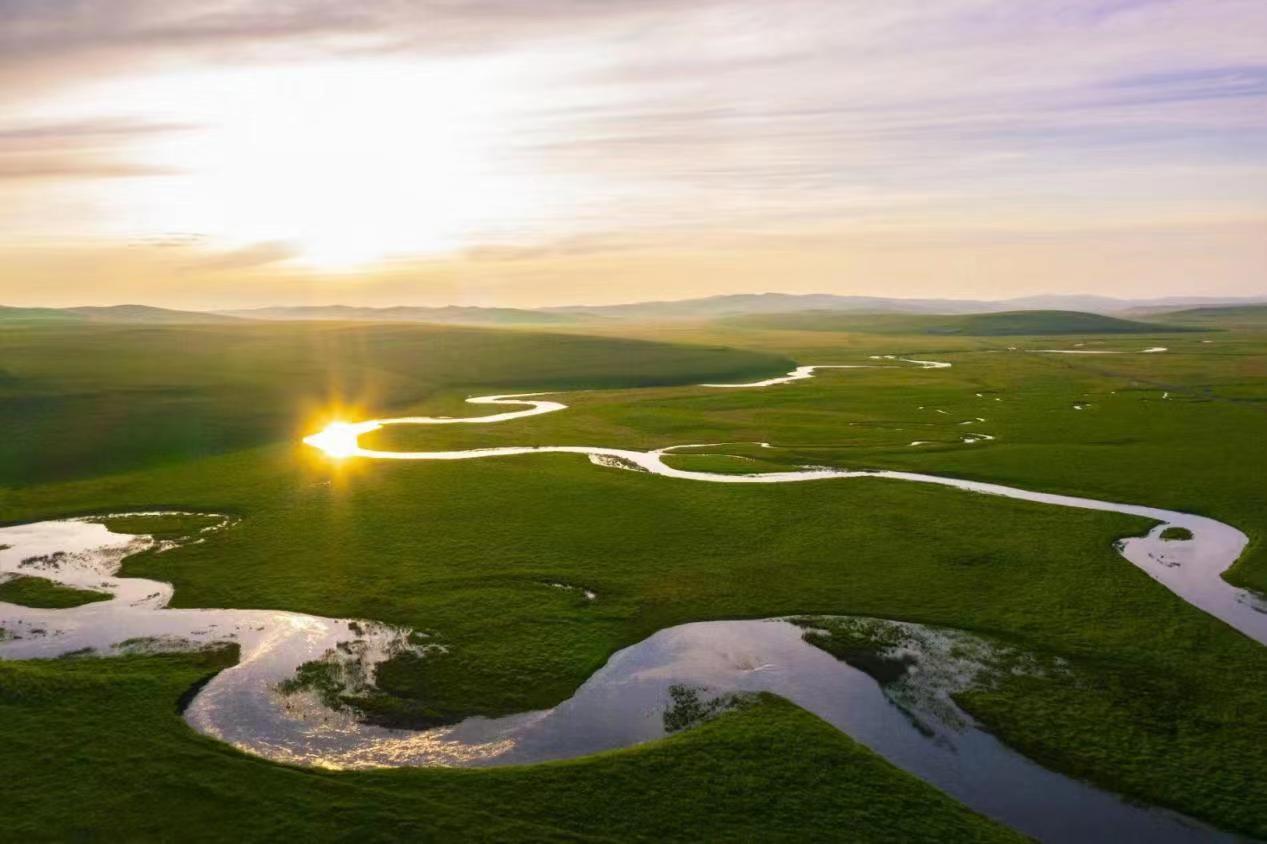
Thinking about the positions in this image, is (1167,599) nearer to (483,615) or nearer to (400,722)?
(483,615)

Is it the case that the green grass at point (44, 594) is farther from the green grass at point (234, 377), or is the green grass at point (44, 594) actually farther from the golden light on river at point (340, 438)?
the golden light on river at point (340, 438)

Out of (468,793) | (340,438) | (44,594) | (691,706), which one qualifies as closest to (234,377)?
(340,438)

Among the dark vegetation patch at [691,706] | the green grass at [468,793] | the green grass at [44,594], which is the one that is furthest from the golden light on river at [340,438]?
the dark vegetation patch at [691,706]

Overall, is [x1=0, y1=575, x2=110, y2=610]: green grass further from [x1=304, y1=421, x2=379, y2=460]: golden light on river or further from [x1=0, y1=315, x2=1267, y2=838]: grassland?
[x1=304, y1=421, x2=379, y2=460]: golden light on river

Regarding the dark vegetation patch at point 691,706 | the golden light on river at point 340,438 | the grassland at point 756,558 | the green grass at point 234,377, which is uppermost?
the green grass at point 234,377

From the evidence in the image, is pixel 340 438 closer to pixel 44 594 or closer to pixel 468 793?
pixel 44 594

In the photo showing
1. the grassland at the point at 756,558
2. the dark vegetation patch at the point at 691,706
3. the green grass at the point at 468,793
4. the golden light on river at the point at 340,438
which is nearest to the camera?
the green grass at the point at 468,793

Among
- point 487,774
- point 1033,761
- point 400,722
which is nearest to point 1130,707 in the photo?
point 1033,761
